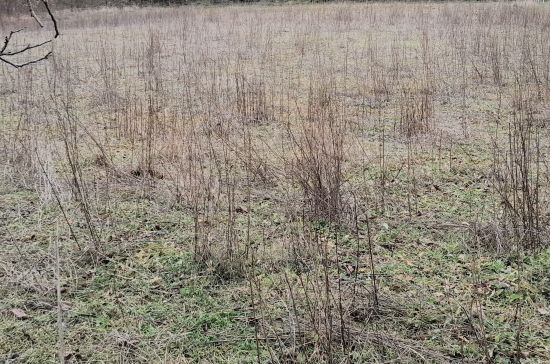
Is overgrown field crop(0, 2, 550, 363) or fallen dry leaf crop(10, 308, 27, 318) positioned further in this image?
fallen dry leaf crop(10, 308, 27, 318)

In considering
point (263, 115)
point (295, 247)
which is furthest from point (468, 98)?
point (295, 247)

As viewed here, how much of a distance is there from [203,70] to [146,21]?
9.77 meters

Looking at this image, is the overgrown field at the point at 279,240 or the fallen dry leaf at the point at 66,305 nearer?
the overgrown field at the point at 279,240

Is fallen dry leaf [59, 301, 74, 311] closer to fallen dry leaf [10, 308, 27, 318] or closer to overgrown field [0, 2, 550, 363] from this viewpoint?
overgrown field [0, 2, 550, 363]

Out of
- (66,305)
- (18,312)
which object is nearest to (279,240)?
(66,305)

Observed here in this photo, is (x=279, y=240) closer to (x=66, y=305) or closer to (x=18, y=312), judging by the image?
(x=66, y=305)

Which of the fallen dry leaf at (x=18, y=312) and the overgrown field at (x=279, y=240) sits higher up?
the overgrown field at (x=279, y=240)

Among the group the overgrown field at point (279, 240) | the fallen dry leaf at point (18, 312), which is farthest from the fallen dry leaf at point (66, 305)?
the fallen dry leaf at point (18, 312)

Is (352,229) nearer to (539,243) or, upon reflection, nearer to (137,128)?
(539,243)

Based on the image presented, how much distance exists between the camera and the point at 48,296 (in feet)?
9.32

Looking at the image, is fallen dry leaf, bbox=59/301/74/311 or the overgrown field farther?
fallen dry leaf, bbox=59/301/74/311

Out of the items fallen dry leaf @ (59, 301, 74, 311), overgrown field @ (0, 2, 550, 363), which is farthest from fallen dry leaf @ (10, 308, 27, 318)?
fallen dry leaf @ (59, 301, 74, 311)

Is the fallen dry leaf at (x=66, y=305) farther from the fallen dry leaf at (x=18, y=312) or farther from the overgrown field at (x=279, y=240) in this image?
the fallen dry leaf at (x=18, y=312)

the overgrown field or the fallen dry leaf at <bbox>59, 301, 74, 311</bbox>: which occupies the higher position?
the overgrown field
